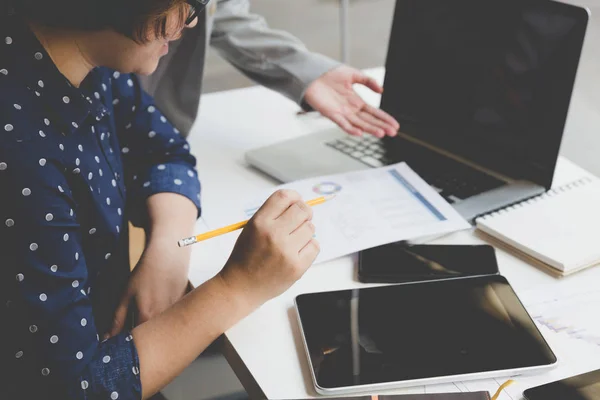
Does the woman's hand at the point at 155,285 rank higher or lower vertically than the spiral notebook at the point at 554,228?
lower

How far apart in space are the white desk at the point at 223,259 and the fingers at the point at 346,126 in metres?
0.14

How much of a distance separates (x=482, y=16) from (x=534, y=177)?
27cm

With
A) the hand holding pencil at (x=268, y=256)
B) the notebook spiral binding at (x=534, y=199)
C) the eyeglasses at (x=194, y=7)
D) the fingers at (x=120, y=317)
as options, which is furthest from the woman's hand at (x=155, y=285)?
the notebook spiral binding at (x=534, y=199)

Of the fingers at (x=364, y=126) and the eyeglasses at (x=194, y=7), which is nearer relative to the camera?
the eyeglasses at (x=194, y=7)

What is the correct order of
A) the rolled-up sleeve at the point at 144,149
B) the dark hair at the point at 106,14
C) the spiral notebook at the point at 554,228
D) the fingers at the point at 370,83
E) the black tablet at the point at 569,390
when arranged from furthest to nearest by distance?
the fingers at the point at 370,83 → the rolled-up sleeve at the point at 144,149 → the spiral notebook at the point at 554,228 → the dark hair at the point at 106,14 → the black tablet at the point at 569,390

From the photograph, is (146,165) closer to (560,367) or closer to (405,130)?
(405,130)

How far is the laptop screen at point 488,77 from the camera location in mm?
1004

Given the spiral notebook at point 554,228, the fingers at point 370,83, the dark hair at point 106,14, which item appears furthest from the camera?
the fingers at point 370,83

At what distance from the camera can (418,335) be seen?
0.77 m

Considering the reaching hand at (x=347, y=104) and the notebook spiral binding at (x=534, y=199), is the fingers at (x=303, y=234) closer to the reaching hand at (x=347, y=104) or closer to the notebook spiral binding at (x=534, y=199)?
the notebook spiral binding at (x=534, y=199)

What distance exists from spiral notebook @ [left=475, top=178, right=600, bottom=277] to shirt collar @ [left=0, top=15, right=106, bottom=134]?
→ 58cm

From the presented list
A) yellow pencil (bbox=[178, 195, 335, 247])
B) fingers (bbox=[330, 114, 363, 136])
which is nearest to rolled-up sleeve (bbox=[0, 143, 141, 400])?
yellow pencil (bbox=[178, 195, 335, 247])

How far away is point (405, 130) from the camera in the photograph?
4.17 ft

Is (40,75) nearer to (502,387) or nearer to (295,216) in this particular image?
(295,216)
